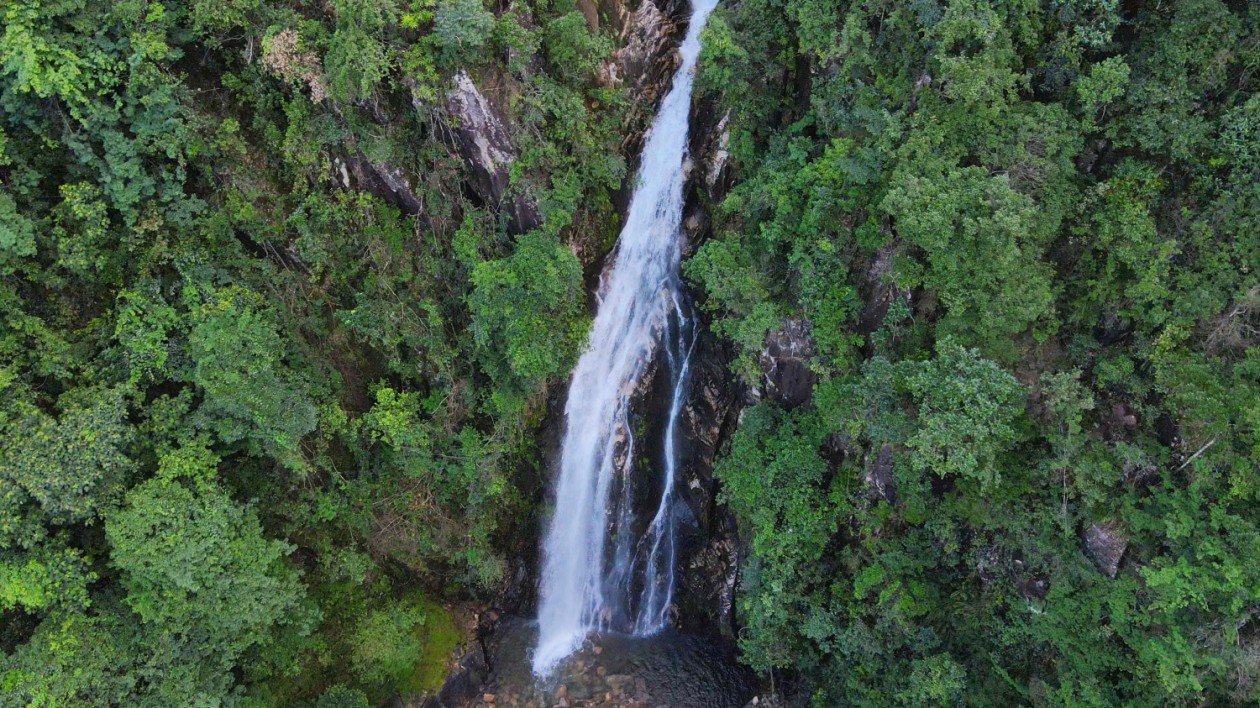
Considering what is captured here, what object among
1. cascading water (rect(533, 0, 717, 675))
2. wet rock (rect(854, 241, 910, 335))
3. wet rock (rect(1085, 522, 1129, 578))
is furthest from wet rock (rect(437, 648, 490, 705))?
wet rock (rect(1085, 522, 1129, 578))

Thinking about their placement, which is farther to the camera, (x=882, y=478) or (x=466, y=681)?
(x=466, y=681)

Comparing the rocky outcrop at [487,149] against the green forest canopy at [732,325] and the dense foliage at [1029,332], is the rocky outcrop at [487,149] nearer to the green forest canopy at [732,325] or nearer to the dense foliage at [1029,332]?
the green forest canopy at [732,325]

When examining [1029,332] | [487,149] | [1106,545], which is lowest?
[1106,545]

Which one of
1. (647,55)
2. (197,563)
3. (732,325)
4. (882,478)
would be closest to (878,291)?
(732,325)

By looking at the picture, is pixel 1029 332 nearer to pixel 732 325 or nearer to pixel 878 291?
pixel 878 291

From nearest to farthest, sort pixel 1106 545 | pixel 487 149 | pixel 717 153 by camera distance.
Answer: pixel 1106 545
pixel 487 149
pixel 717 153

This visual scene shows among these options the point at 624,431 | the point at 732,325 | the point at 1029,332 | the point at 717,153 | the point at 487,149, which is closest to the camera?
the point at 1029,332

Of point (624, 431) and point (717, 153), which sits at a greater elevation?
point (717, 153)
